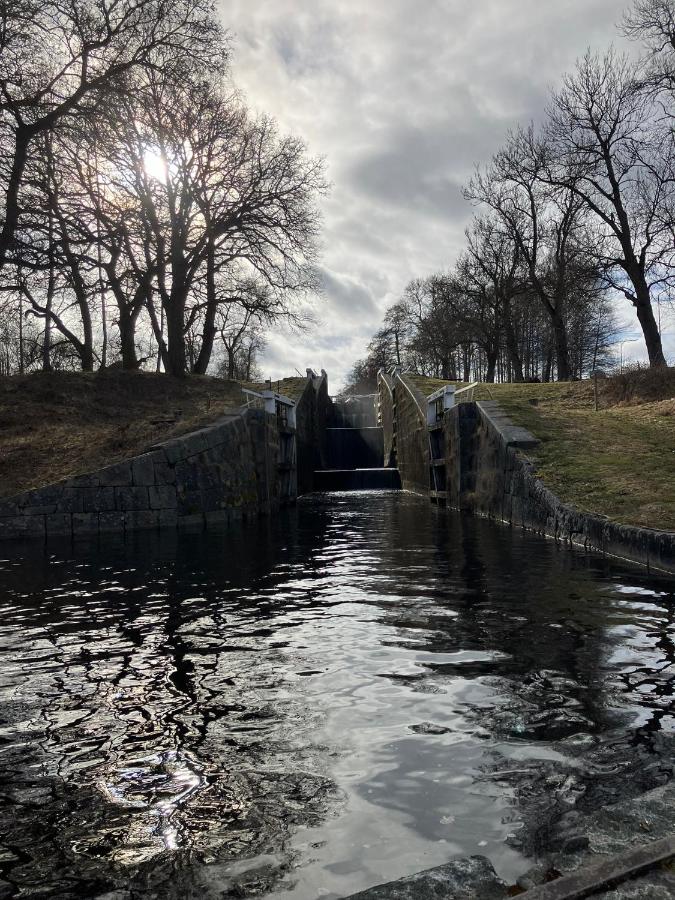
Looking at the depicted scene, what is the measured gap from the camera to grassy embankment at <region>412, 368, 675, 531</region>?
971 cm

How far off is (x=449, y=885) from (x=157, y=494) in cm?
1376

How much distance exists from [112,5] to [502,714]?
1746cm

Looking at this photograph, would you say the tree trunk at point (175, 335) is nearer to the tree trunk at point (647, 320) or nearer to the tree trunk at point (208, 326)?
the tree trunk at point (208, 326)

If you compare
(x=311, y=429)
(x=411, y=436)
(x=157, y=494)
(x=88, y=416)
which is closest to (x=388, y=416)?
(x=311, y=429)

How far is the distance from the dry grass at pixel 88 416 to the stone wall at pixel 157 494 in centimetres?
84

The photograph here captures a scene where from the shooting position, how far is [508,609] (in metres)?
5.98

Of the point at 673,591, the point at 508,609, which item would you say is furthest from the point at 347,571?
the point at 673,591

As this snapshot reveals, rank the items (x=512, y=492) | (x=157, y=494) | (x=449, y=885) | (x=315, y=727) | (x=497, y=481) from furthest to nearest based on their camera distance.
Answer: (x=157, y=494) → (x=497, y=481) → (x=512, y=492) → (x=315, y=727) → (x=449, y=885)

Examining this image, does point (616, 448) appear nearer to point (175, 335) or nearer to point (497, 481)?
point (497, 481)

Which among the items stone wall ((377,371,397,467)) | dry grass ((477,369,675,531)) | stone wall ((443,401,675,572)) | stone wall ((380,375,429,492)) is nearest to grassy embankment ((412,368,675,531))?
dry grass ((477,369,675,531))

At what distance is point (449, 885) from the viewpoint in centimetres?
186

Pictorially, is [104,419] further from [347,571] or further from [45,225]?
[347,571]

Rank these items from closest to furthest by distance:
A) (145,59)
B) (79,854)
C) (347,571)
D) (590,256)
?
(79,854), (347,571), (145,59), (590,256)

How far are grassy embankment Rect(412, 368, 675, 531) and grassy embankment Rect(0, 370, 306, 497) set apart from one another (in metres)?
8.61
